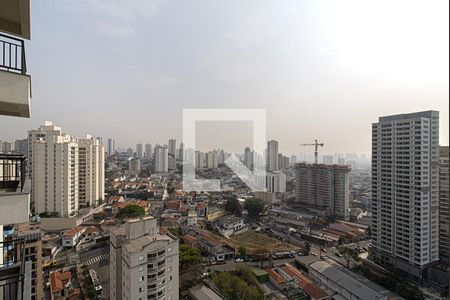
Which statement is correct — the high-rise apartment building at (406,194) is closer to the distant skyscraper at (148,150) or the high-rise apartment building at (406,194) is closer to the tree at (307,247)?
the tree at (307,247)

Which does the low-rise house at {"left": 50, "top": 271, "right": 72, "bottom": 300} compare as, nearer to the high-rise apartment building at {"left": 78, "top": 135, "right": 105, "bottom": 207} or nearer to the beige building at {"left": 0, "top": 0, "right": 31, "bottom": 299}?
the beige building at {"left": 0, "top": 0, "right": 31, "bottom": 299}

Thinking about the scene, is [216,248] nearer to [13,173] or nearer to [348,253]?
[348,253]

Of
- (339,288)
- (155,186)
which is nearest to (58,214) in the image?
(155,186)

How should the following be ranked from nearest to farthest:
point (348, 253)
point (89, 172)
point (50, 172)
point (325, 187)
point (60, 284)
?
point (60, 284), point (348, 253), point (50, 172), point (89, 172), point (325, 187)

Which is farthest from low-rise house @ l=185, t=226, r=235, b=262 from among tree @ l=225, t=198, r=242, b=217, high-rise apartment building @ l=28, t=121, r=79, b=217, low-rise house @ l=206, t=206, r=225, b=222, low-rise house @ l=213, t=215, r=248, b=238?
high-rise apartment building @ l=28, t=121, r=79, b=217

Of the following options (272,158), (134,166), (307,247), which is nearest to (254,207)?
(272,158)

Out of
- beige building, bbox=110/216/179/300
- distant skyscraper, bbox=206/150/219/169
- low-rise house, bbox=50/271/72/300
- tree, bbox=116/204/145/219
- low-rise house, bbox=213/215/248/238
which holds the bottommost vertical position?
low-rise house, bbox=213/215/248/238
